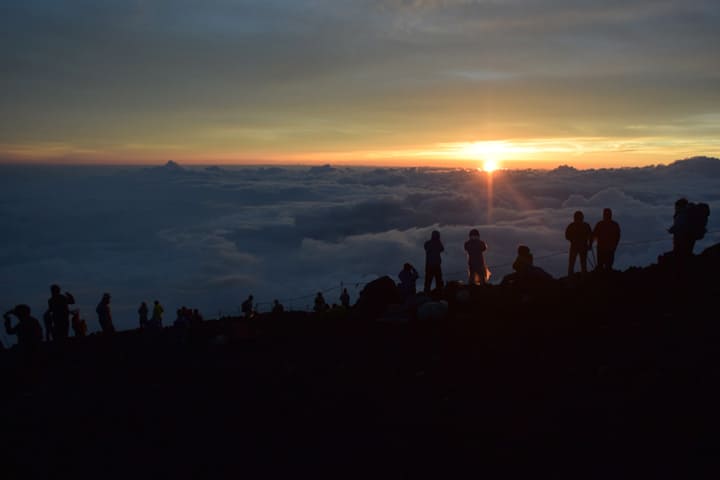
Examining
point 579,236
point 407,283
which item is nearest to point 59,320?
point 407,283

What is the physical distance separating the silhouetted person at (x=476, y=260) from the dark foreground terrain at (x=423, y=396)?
0.77 meters

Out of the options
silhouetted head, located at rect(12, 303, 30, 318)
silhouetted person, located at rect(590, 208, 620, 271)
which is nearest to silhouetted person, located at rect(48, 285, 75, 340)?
silhouetted head, located at rect(12, 303, 30, 318)

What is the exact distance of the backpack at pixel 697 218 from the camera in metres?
10.9

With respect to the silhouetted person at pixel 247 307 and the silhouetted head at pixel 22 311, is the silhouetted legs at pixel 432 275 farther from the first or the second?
the silhouetted head at pixel 22 311

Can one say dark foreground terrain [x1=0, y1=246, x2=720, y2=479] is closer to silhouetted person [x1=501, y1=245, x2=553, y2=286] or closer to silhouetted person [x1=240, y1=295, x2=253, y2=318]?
silhouetted person [x1=501, y1=245, x2=553, y2=286]

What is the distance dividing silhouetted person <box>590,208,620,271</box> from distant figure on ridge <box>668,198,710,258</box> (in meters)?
1.12

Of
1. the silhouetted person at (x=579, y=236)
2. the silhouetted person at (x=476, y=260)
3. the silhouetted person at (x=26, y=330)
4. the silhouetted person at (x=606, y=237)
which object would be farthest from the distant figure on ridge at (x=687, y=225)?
the silhouetted person at (x=26, y=330)

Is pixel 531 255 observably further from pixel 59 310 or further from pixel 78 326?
pixel 78 326

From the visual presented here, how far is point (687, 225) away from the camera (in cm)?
1107

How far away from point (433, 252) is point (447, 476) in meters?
7.29

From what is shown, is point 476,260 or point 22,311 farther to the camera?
point 476,260

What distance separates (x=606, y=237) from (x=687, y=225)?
1.63m

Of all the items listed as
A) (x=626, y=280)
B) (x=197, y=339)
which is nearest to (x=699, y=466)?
(x=626, y=280)

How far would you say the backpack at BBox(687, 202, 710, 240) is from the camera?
10859mm
